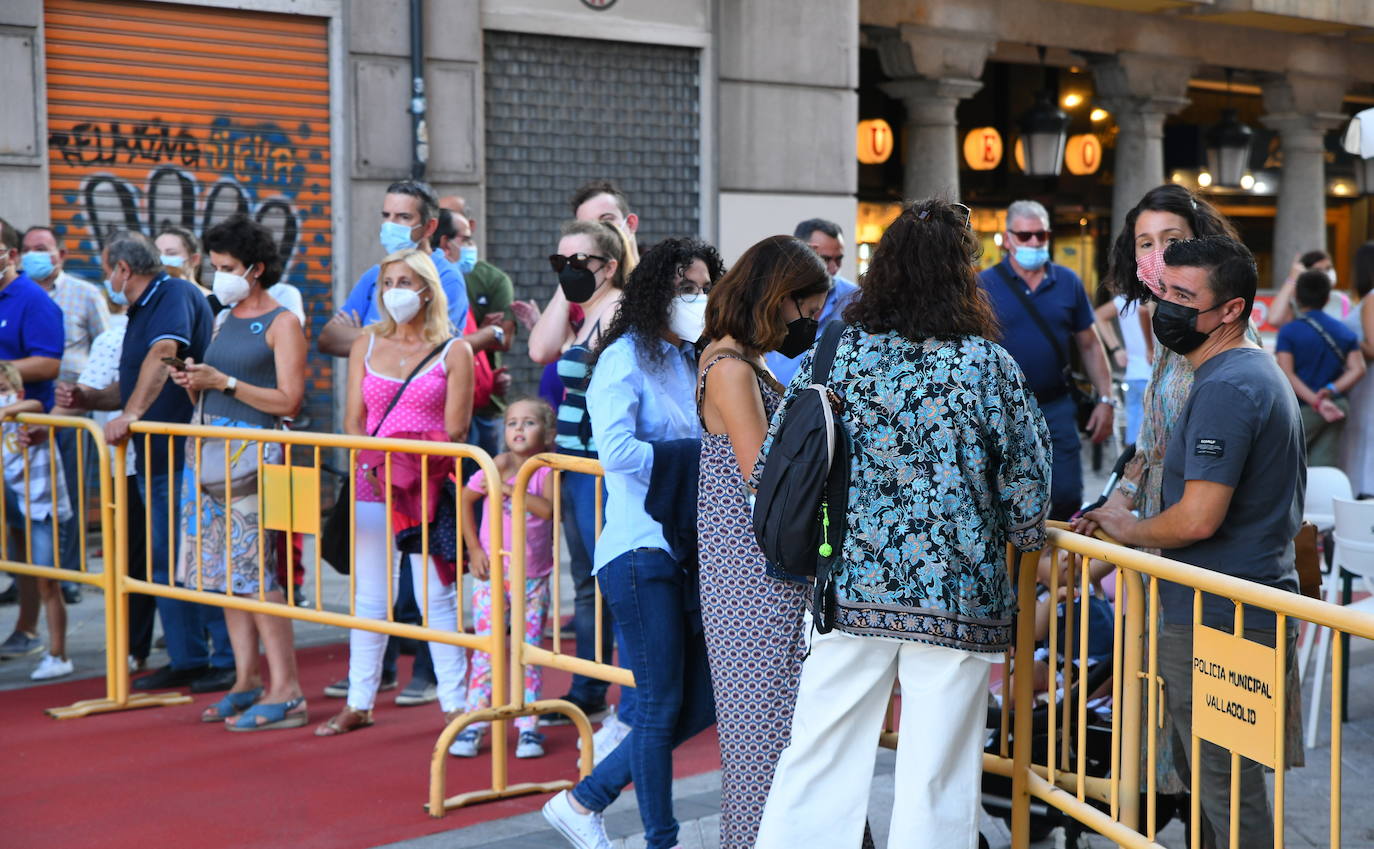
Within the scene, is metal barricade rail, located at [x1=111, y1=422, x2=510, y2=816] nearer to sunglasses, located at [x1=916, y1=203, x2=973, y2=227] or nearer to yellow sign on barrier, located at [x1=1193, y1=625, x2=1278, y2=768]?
sunglasses, located at [x1=916, y1=203, x2=973, y2=227]

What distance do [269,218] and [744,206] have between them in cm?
381

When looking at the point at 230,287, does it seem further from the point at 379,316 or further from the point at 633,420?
the point at 633,420

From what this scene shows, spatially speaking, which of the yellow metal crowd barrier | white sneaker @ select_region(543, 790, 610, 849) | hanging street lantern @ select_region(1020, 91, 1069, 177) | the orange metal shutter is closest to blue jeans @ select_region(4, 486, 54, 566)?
the orange metal shutter

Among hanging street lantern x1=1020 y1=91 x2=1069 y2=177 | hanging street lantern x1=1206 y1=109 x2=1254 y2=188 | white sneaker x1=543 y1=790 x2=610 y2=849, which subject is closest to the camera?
white sneaker x1=543 y1=790 x2=610 y2=849

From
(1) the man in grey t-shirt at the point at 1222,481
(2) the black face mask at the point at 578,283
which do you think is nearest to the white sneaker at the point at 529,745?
(2) the black face mask at the point at 578,283

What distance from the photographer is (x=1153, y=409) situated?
184 inches

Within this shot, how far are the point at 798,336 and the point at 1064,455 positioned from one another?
2977mm

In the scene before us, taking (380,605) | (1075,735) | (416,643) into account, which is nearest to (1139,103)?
(416,643)

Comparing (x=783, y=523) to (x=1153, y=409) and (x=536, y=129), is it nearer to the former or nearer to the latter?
(x=1153, y=409)

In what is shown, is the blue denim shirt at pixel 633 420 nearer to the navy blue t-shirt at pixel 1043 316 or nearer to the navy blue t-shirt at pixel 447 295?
the navy blue t-shirt at pixel 1043 316

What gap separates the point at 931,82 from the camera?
15375 millimetres

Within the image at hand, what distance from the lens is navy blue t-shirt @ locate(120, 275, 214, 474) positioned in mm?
7359

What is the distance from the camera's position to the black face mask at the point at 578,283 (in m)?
6.20

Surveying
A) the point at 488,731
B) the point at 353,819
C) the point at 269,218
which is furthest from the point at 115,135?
the point at 353,819
